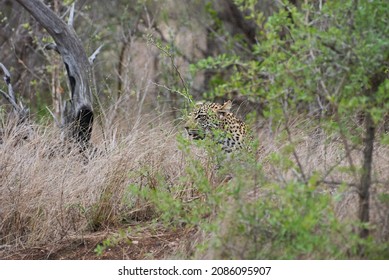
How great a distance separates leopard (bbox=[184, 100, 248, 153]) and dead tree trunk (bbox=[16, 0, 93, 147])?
1.02 m

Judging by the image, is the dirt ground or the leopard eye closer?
the dirt ground

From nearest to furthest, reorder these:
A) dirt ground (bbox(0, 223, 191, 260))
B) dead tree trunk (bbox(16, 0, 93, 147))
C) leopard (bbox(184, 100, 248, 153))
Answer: dirt ground (bbox(0, 223, 191, 260))
leopard (bbox(184, 100, 248, 153))
dead tree trunk (bbox(16, 0, 93, 147))

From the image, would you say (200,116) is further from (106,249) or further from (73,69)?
(106,249)

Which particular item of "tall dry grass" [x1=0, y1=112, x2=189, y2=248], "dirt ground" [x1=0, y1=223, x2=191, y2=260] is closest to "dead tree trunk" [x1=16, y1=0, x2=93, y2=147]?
"tall dry grass" [x1=0, y1=112, x2=189, y2=248]

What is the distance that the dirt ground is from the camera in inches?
241

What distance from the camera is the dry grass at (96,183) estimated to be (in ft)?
20.7

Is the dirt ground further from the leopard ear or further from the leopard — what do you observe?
the leopard ear

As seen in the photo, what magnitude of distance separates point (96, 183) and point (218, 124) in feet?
5.35

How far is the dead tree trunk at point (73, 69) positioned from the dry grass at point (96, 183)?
0.36 m

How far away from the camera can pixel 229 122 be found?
7.84 m

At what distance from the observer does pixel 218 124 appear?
7762 millimetres

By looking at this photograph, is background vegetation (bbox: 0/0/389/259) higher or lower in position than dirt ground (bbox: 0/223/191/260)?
higher
